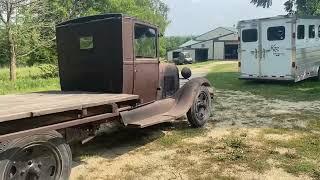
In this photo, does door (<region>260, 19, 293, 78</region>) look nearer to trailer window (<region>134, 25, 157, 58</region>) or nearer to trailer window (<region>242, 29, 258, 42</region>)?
trailer window (<region>242, 29, 258, 42</region>)

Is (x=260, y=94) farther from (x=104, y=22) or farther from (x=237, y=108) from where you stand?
(x=104, y=22)

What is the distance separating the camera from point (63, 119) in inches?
220

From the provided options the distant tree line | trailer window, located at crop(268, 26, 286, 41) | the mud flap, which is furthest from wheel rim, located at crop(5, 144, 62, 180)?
the distant tree line

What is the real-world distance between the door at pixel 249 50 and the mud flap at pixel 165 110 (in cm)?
865

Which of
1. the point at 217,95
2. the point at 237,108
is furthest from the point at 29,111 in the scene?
the point at 217,95

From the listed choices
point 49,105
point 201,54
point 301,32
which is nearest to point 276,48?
point 301,32

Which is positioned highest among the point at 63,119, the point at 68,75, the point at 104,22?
the point at 104,22

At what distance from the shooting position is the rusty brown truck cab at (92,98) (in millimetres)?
4996

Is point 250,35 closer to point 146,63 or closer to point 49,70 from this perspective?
point 146,63

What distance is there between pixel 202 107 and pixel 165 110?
1.32 m

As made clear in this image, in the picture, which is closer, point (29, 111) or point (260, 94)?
point (29, 111)

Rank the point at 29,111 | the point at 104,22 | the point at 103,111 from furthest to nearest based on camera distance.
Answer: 1. the point at 104,22
2. the point at 103,111
3. the point at 29,111

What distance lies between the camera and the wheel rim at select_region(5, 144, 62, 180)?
4895 mm

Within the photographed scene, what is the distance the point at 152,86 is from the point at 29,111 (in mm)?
3428
